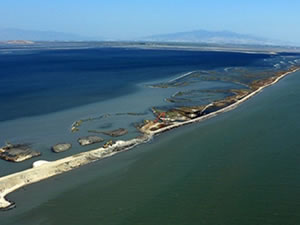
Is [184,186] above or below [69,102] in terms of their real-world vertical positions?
below

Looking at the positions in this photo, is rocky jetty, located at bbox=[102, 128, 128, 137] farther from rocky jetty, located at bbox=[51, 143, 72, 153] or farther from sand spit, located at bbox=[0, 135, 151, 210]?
rocky jetty, located at bbox=[51, 143, 72, 153]

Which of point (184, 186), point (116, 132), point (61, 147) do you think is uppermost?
point (116, 132)

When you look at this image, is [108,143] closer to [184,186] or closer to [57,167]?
[57,167]

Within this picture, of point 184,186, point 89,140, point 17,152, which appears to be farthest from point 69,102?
point 184,186

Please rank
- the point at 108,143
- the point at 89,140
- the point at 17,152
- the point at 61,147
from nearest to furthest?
1. the point at 17,152
2. the point at 61,147
3. the point at 108,143
4. the point at 89,140

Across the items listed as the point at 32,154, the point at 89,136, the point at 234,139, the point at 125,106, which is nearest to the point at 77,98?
the point at 125,106

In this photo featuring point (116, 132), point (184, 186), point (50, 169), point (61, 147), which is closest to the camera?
point (184, 186)

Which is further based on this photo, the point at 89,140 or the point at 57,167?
the point at 89,140

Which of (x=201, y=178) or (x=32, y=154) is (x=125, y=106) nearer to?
(x=32, y=154)
